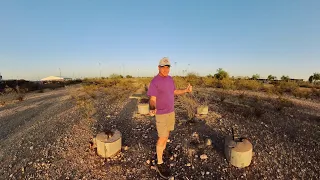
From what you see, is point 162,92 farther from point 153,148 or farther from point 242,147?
point 242,147

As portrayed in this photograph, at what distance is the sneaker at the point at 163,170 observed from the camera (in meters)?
3.66

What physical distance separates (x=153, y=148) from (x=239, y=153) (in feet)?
6.10

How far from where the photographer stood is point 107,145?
4105mm

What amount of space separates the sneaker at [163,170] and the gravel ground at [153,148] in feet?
0.33

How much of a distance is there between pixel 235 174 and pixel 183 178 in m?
0.95

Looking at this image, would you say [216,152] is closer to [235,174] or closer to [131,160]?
[235,174]

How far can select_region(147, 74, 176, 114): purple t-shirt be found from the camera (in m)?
3.53

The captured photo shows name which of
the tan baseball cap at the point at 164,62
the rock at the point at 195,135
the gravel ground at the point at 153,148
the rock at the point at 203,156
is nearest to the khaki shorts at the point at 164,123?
the gravel ground at the point at 153,148

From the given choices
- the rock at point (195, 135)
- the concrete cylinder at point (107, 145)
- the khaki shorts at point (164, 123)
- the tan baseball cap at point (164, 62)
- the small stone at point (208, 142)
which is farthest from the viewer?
the rock at point (195, 135)

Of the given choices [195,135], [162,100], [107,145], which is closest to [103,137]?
[107,145]

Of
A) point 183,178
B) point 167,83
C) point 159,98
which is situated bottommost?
point 183,178

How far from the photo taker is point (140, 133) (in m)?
5.48

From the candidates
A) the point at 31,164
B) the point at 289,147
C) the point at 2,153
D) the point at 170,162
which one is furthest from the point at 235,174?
the point at 2,153

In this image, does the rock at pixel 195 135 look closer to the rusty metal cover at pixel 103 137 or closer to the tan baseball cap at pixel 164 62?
the rusty metal cover at pixel 103 137
